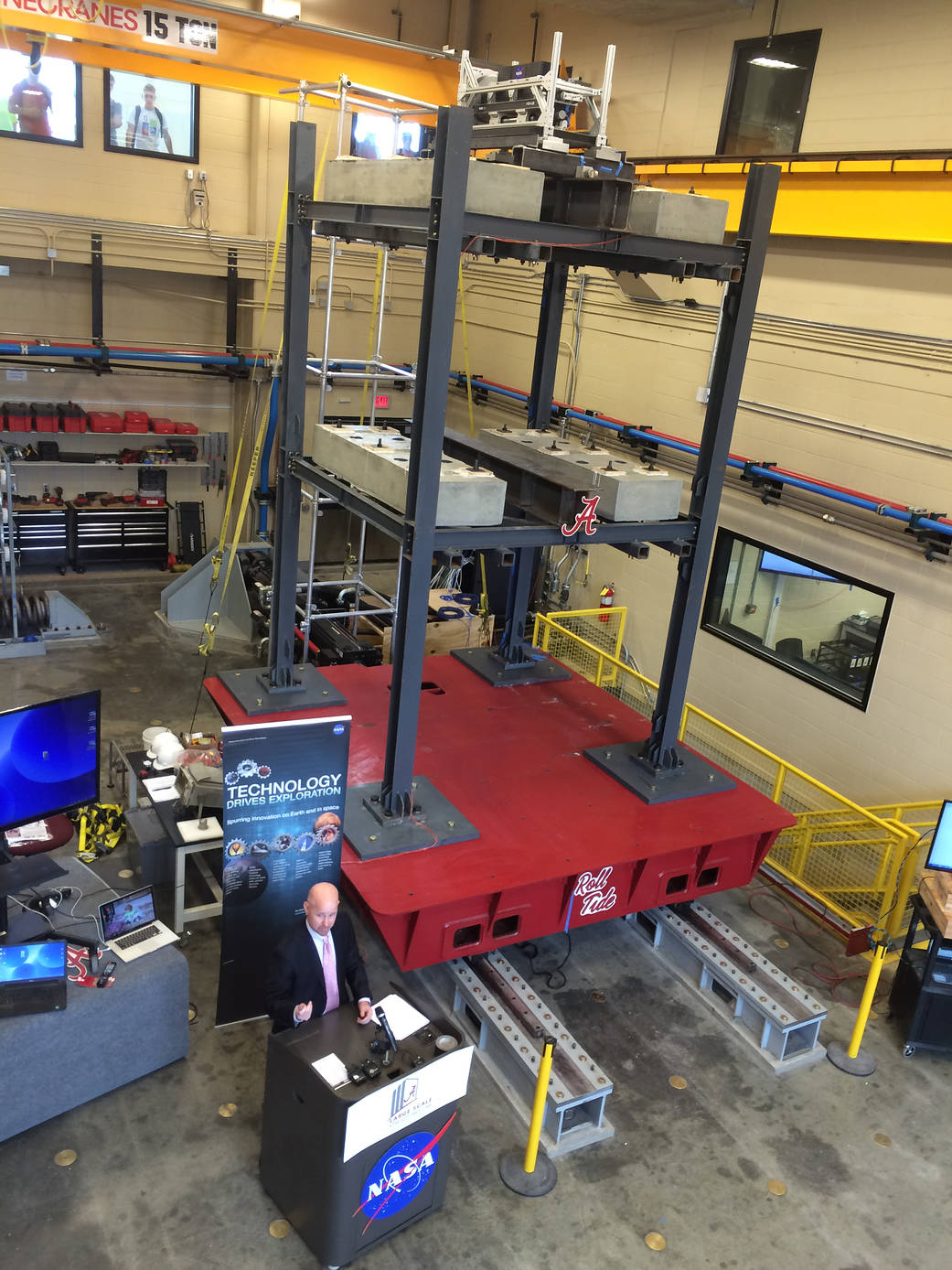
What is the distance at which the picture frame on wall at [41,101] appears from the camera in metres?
12.2

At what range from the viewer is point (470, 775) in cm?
714

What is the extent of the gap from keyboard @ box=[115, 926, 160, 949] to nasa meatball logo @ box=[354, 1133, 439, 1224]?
187cm

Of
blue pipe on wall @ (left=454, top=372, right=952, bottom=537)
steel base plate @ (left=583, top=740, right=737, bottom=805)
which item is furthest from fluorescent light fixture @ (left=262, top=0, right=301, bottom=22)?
steel base plate @ (left=583, top=740, right=737, bottom=805)

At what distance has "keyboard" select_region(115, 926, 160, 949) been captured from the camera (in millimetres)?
5418

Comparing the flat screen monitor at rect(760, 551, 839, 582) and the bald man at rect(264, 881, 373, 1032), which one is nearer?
the bald man at rect(264, 881, 373, 1032)

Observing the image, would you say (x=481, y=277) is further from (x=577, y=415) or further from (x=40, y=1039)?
(x=40, y=1039)

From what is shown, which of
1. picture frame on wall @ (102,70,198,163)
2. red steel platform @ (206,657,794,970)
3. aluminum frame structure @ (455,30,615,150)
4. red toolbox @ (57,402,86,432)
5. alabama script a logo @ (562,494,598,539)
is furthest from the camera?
red toolbox @ (57,402,86,432)

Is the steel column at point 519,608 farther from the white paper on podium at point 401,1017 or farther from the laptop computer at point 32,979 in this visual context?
the laptop computer at point 32,979

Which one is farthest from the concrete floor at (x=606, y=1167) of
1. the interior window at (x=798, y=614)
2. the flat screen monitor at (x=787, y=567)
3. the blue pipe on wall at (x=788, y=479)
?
the flat screen monitor at (x=787, y=567)

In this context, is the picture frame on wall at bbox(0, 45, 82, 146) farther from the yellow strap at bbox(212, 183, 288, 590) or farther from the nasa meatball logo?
the nasa meatball logo

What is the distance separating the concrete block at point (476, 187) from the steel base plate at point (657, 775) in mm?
→ 3862

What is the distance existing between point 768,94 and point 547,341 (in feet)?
12.4

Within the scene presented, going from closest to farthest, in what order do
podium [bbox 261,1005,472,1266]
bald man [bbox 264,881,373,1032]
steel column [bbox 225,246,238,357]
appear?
podium [bbox 261,1005,472,1266], bald man [bbox 264,881,373,1032], steel column [bbox 225,246,238,357]

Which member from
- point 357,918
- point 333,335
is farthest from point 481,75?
point 333,335
